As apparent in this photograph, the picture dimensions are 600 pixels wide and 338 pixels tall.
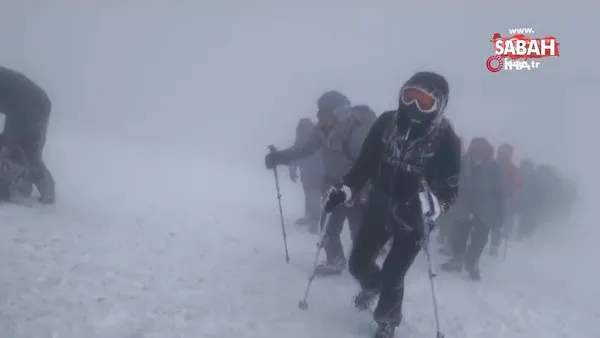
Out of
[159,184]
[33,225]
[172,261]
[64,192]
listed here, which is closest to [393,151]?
[172,261]

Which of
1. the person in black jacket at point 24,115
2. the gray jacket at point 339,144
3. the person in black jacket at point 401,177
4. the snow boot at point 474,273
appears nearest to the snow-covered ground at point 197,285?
the snow boot at point 474,273

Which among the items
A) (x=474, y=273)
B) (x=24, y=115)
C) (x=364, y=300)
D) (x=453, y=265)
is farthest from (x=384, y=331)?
(x=24, y=115)

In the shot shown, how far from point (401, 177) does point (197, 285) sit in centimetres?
326

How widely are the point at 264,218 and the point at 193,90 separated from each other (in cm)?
14376

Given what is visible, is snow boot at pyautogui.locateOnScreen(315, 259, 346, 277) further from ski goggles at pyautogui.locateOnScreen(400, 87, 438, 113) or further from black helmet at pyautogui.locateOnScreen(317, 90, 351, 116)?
ski goggles at pyautogui.locateOnScreen(400, 87, 438, 113)

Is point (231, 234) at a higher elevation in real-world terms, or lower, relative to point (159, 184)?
higher

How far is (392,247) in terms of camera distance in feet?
20.9

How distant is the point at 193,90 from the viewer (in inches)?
6004

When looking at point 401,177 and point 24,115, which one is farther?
point 24,115

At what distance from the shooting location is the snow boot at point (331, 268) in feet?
28.6

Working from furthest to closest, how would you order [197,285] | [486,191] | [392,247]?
[486,191] < [197,285] < [392,247]

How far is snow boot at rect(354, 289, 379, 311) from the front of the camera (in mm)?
7113

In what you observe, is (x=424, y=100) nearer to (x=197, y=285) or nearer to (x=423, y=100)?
(x=423, y=100)

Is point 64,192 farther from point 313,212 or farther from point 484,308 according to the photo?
point 484,308
